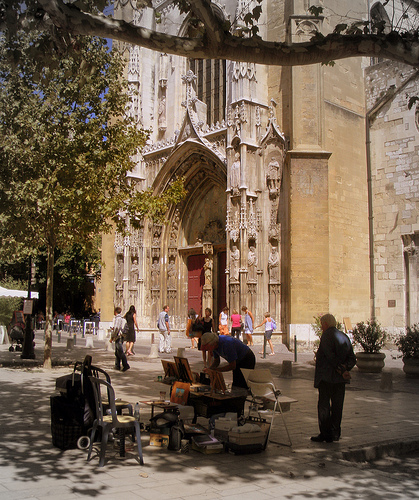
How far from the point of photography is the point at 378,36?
6.21m

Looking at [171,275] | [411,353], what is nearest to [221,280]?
[171,275]

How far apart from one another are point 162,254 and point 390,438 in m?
20.1

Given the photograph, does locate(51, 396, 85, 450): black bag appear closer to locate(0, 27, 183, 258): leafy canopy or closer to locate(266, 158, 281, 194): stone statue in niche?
locate(0, 27, 183, 258): leafy canopy

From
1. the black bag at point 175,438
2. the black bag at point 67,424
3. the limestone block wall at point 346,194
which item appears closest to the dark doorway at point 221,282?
the limestone block wall at point 346,194

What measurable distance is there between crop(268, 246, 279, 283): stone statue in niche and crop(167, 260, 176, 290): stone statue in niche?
692cm

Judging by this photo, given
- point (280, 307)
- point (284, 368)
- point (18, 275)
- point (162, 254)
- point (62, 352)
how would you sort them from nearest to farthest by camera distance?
point (284, 368)
point (62, 352)
point (280, 307)
point (162, 254)
point (18, 275)

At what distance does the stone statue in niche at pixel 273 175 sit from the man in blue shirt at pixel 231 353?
14084mm

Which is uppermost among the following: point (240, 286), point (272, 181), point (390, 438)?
point (272, 181)

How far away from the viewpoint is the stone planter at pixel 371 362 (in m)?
13.4

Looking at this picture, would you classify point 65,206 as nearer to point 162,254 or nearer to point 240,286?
point 240,286

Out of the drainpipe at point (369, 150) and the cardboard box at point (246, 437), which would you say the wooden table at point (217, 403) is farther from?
the drainpipe at point (369, 150)

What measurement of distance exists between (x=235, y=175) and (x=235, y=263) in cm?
333

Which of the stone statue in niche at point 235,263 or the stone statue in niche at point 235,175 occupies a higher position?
the stone statue in niche at point 235,175

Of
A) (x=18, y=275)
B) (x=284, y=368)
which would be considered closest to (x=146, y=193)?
(x=284, y=368)
